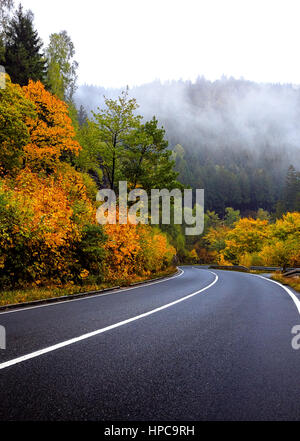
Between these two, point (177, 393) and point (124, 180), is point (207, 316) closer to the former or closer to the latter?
point (177, 393)

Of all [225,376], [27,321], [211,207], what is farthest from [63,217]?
[211,207]

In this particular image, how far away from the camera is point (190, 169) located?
16475 centimetres

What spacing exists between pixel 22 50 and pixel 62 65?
22.7 ft

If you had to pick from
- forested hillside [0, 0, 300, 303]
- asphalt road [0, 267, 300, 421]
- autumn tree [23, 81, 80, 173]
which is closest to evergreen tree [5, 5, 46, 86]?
forested hillside [0, 0, 300, 303]

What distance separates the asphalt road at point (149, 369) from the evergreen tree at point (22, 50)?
23.7m

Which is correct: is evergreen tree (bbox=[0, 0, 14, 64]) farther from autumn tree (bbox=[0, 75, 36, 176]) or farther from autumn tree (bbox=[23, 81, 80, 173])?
autumn tree (bbox=[0, 75, 36, 176])

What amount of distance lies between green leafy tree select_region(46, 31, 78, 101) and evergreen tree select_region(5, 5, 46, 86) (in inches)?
91.4

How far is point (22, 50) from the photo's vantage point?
2402 centimetres

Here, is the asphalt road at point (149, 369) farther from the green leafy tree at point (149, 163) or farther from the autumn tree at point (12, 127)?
the green leafy tree at point (149, 163)

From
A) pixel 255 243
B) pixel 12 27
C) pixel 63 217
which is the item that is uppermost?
pixel 12 27

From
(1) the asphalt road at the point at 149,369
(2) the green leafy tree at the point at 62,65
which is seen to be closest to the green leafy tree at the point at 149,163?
(2) the green leafy tree at the point at 62,65

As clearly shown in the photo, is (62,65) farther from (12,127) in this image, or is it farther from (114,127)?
(12,127)

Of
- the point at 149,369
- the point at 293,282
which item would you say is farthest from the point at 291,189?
the point at 149,369
